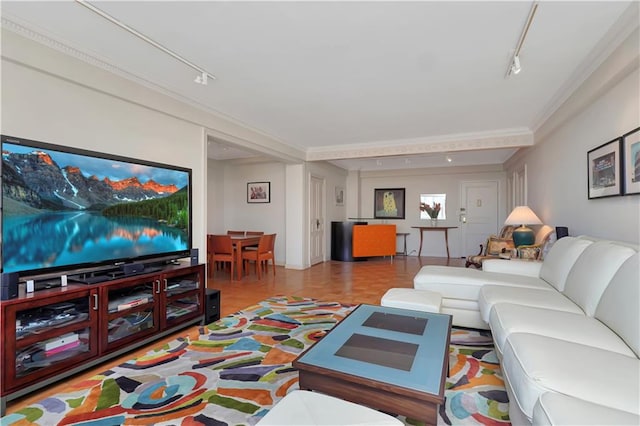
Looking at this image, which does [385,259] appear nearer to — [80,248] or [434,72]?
[434,72]

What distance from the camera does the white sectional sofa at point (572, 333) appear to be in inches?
44.6

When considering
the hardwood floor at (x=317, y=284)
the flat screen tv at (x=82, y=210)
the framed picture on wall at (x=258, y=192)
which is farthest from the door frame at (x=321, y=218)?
the flat screen tv at (x=82, y=210)

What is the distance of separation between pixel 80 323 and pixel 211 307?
1.26 meters

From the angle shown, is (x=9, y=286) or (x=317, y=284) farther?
(x=317, y=284)

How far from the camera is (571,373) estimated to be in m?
1.26

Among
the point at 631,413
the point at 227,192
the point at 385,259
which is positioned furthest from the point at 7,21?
the point at 385,259

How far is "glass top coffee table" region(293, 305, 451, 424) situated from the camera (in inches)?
53.4

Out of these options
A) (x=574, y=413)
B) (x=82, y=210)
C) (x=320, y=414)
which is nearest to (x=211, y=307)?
(x=82, y=210)

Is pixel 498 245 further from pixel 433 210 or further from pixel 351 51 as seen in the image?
pixel 351 51

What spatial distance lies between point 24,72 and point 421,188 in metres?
8.04

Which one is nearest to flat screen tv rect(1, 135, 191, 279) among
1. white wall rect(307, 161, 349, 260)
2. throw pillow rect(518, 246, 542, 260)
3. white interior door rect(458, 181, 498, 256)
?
throw pillow rect(518, 246, 542, 260)

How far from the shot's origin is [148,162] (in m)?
2.96

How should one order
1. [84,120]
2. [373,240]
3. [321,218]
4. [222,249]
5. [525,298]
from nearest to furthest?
[525,298] < [84,120] < [222,249] < [321,218] < [373,240]

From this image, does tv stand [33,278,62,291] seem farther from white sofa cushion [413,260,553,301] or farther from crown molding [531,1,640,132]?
crown molding [531,1,640,132]
